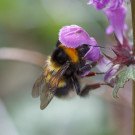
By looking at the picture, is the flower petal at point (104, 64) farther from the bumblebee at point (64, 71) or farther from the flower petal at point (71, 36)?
the flower petal at point (71, 36)

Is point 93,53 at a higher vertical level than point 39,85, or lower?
higher

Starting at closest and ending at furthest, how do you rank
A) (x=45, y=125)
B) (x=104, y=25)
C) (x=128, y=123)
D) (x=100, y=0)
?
(x=100, y=0)
(x=45, y=125)
(x=128, y=123)
(x=104, y=25)

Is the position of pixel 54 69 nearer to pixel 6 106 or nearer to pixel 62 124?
pixel 62 124

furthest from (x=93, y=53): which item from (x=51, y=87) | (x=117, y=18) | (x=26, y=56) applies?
(x=26, y=56)

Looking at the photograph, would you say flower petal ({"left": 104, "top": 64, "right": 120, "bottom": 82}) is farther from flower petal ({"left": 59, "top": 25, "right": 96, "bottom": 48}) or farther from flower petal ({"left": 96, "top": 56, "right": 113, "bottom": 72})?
flower petal ({"left": 59, "top": 25, "right": 96, "bottom": 48})

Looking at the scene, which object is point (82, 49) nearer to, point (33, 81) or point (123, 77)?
point (123, 77)

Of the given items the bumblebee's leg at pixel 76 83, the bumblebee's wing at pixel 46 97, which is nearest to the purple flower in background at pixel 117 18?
the bumblebee's leg at pixel 76 83

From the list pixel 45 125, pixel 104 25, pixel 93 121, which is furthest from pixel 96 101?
pixel 104 25
